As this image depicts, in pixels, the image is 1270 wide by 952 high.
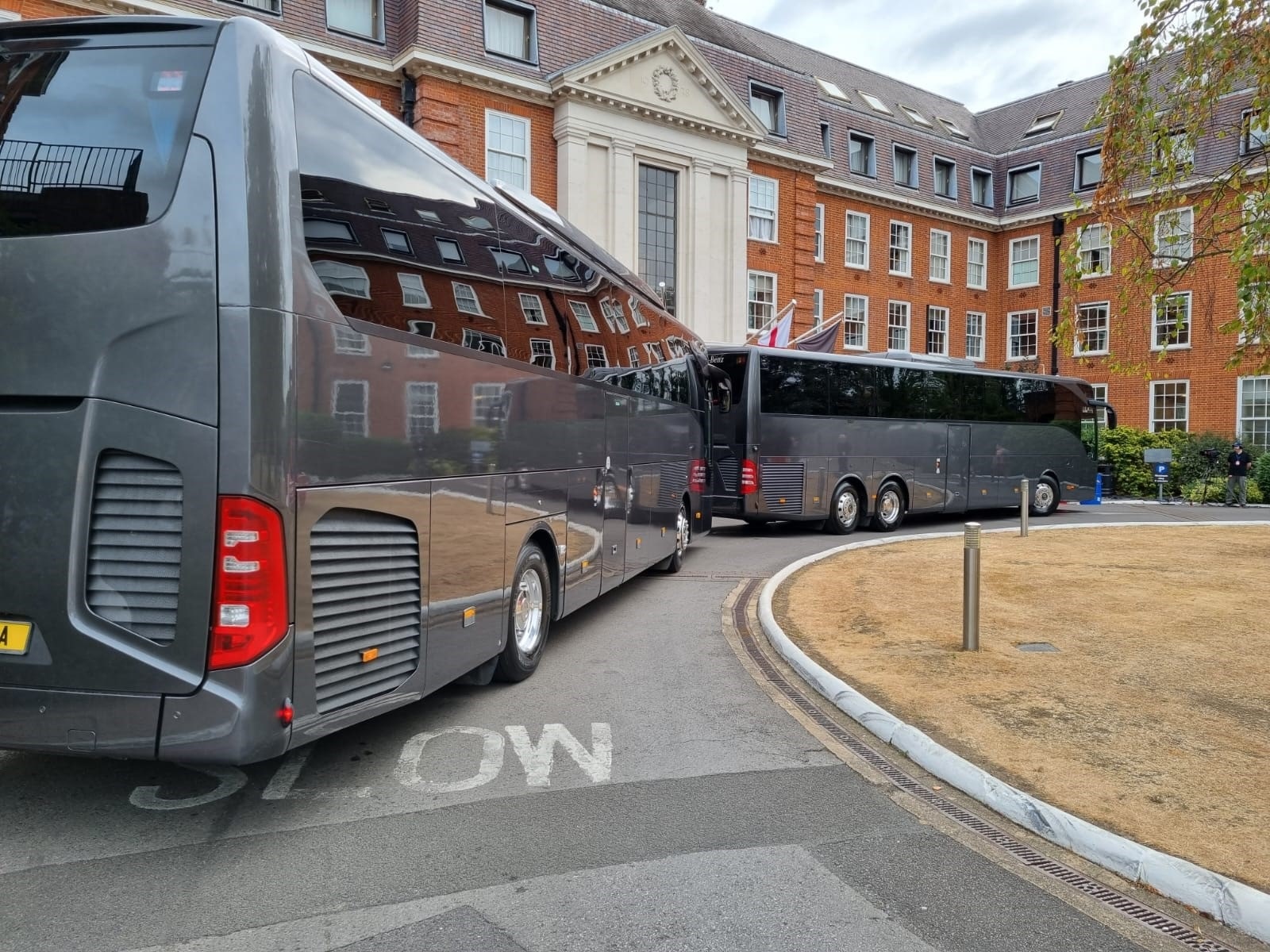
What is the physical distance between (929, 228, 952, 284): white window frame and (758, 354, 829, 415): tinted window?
25850 millimetres

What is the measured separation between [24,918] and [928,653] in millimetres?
5967

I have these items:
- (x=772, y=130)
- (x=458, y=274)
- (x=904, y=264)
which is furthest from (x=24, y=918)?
(x=904, y=264)

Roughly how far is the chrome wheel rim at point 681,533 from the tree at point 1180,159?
16.7ft

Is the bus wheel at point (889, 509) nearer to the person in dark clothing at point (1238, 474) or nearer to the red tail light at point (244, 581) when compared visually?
the person in dark clothing at point (1238, 474)

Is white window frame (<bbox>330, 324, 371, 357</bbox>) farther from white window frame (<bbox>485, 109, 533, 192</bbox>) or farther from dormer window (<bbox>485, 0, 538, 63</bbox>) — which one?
dormer window (<bbox>485, 0, 538, 63</bbox>)

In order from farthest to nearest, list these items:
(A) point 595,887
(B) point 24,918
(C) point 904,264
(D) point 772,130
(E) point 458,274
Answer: (C) point 904,264
(D) point 772,130
(E) point 458,274
(A) point 595,887
(B) point 24,918

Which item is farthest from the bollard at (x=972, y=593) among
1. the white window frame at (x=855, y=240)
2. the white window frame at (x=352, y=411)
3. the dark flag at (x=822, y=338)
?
the white window frame at (x=855, y=240)

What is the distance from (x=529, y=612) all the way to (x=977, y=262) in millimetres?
40064

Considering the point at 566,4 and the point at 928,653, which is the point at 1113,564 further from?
the point at 566,4

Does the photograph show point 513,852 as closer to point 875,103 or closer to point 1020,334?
point 875,103

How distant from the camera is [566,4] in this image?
26.9m

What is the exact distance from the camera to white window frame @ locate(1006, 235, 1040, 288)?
136 feet

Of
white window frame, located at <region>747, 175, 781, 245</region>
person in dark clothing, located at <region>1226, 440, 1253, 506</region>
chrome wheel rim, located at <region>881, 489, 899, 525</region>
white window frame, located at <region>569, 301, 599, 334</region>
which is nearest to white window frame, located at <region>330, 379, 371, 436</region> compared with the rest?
white window frame, located at <region>569, 301, 599, 334</region>

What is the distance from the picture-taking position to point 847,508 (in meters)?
18.0
